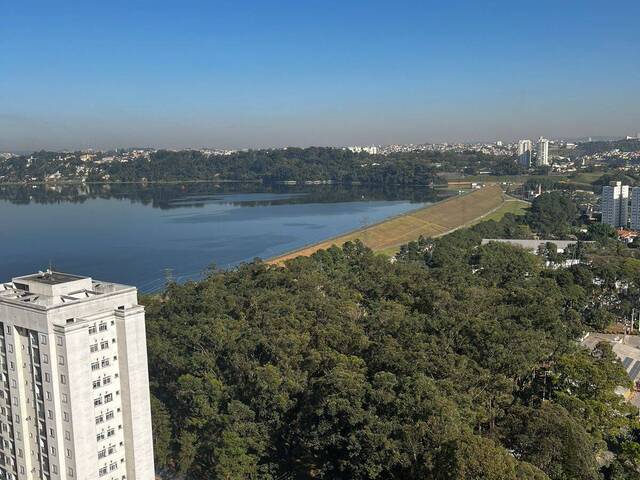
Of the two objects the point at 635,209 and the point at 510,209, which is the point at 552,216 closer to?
the point at 635,209

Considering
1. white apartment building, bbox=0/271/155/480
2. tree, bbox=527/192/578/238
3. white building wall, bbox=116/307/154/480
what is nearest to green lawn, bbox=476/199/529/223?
tree, bbox=527/192/578/238

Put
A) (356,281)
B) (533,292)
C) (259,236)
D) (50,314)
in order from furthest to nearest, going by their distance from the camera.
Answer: (259,236) < (356,281) < (533,292) < (50,314)

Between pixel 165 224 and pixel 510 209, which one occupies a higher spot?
pixel 165 224

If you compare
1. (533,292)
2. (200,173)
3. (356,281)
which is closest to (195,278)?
(356,281)

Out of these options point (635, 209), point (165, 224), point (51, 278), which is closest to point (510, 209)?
point (635, 209)

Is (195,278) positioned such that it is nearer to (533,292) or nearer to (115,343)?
(533,292)

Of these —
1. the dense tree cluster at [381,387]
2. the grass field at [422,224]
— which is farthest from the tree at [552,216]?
the dense tree cluster at [381,387]
